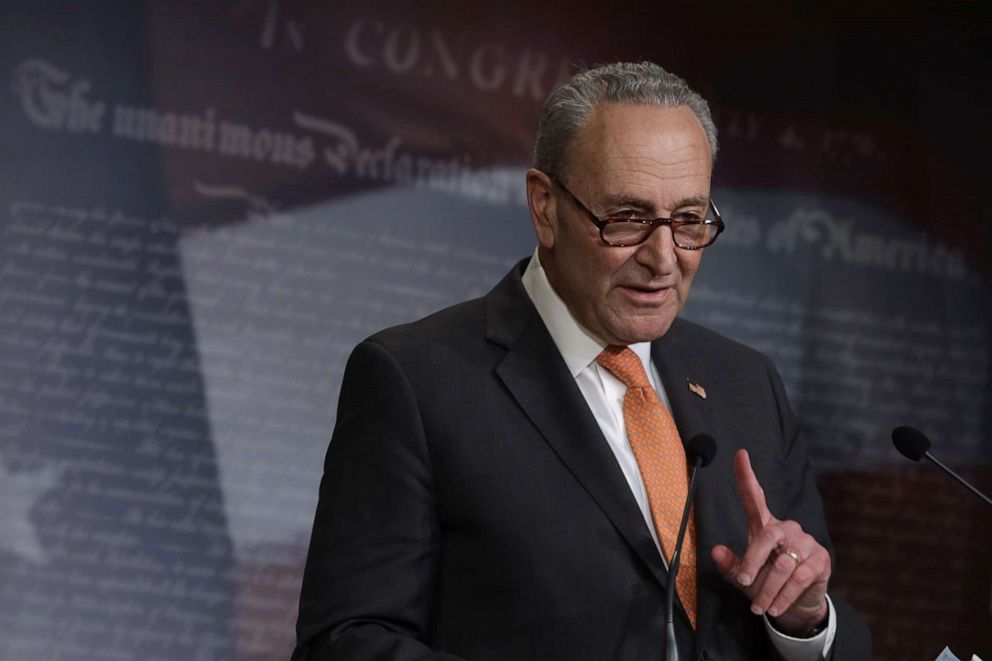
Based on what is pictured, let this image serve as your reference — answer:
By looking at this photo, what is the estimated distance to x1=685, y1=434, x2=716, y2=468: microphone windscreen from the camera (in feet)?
5.45

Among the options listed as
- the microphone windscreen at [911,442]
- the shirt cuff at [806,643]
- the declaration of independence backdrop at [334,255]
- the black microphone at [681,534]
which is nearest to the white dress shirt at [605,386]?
the shirt cuff at [806,643]

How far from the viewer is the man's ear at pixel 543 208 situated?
1.89 m

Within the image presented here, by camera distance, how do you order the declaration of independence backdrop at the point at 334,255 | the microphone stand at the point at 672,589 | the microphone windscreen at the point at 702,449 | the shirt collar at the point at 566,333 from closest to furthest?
the microphone stand at the point at 672,589 < the microphone windscreen at the point at 702,449 < the shirt collar at the point at 566,333 < the declaration of independence backdrop at the point at 334,255

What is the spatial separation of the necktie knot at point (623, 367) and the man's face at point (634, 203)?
4 cm

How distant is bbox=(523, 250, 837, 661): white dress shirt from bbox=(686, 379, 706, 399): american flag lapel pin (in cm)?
4

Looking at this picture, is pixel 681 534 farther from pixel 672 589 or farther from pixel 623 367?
pixel 623 367

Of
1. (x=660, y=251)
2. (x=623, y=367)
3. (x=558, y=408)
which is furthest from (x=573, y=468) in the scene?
(x=660, y=251)

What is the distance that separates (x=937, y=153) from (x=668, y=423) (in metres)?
2.35

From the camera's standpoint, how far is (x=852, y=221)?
3.84 metres

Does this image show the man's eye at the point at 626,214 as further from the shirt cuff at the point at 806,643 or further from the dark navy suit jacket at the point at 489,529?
the shirt cuff at the point at 806,643

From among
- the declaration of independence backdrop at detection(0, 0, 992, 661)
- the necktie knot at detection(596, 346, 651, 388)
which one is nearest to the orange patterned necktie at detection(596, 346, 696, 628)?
the necktie knot at detection(596, 346, 651, 388)

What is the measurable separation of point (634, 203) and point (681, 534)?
0.46 meters

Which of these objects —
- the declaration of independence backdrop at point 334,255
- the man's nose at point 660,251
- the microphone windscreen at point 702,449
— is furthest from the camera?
the declaration of independence backdrop at point 334,255

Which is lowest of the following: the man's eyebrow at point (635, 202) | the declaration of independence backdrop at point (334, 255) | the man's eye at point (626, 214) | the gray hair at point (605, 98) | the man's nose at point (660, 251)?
the declaration of independence backdrop at point (334, 255)
